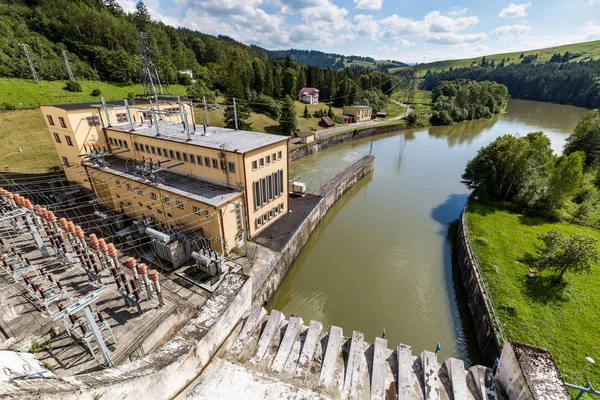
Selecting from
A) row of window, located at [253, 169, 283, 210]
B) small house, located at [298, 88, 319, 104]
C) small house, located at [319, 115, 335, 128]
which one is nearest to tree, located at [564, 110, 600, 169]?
row of window, located at [253, 169, 283, 210]

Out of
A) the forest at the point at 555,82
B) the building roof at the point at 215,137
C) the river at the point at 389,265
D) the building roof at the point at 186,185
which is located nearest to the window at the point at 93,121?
the building roof at the point at 215,137

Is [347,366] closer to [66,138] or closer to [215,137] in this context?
[215,137]

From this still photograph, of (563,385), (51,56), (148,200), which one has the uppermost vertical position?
(51,56)

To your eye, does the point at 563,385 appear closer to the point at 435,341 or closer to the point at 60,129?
the point at 435,341

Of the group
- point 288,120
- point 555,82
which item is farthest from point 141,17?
point 555,82

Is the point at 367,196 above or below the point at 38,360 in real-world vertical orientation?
below

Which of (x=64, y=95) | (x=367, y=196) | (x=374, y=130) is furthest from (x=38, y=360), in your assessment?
(x=374, y=130)

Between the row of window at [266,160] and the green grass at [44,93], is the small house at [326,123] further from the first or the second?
the row of window at [266,160]
